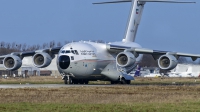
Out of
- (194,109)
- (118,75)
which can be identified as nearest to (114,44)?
(118,75)

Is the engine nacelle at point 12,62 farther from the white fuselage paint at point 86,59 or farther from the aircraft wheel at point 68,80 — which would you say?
the aircraft wheel at point 68,80

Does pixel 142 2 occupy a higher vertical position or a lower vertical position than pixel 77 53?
higher

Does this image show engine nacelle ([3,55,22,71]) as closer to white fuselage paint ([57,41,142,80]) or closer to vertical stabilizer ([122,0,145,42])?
white fuselage paint ([57,41,142,80])

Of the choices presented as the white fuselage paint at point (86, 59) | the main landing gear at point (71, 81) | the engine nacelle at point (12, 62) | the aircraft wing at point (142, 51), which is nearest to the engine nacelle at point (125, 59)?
the aircraft wing at point (142, 51)

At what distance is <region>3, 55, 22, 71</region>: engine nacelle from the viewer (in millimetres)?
43938

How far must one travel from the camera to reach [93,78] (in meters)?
44.0

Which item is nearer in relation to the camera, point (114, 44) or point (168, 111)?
point (168, 111)

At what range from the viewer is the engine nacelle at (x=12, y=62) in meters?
43.9

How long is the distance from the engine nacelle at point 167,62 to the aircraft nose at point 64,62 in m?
6.93

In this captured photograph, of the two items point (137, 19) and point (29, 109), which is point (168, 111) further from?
point (137, 19)

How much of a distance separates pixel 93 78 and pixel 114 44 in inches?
139

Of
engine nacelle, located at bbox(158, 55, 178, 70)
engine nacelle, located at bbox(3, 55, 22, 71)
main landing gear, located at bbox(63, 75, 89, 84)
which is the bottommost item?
main landing gear, located at bbox(63, 75, 89, 84)

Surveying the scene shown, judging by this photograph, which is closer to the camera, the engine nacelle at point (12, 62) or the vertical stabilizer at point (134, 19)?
the engine nacelle at point (12, 62)

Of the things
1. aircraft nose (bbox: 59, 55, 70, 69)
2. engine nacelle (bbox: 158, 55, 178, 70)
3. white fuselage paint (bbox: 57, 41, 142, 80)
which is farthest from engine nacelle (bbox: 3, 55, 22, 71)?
engine nacelle (bbox: 158, 55, 178, 70)
